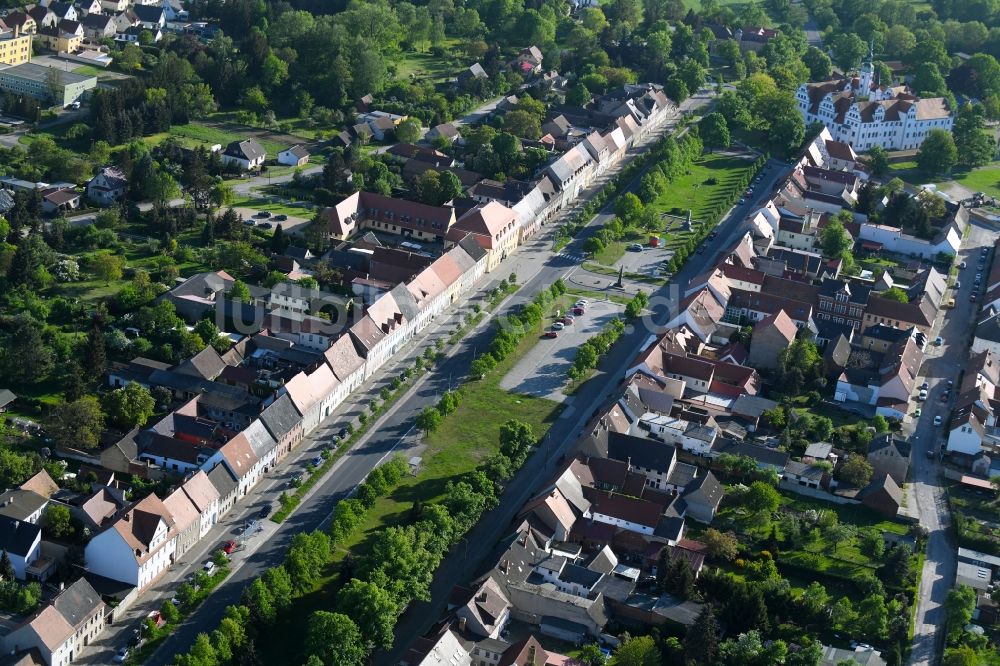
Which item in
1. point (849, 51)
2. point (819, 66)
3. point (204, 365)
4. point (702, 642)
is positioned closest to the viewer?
point (702, 642)

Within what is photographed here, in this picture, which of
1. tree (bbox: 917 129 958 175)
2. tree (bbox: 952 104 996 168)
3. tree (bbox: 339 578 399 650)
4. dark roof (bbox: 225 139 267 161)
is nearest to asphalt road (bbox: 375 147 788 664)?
tree (bbox: 339 578 399 650)

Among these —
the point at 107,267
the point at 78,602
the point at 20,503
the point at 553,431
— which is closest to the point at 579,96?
the point at 107,267

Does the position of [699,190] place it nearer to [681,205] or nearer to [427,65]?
[681,205]

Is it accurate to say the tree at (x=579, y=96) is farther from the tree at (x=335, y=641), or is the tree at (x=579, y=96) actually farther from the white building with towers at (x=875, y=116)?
the tree at (x=335, y=641)

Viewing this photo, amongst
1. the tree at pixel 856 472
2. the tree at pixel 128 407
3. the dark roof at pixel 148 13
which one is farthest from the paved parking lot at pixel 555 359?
the dark roof at pixel 148 13

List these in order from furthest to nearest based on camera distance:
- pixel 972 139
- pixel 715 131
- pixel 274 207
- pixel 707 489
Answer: pixel 715 131 → pixel 972 139 → pixel 274 207 → pixel 707 489

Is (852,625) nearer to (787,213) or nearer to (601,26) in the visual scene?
(787,213)

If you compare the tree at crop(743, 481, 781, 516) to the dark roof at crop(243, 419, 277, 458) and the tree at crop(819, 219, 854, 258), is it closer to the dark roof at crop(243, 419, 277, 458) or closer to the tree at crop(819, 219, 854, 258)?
the dark roof at crop(243, 419, 277, 458)

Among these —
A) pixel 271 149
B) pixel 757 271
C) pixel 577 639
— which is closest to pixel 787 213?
pixel 757 271
